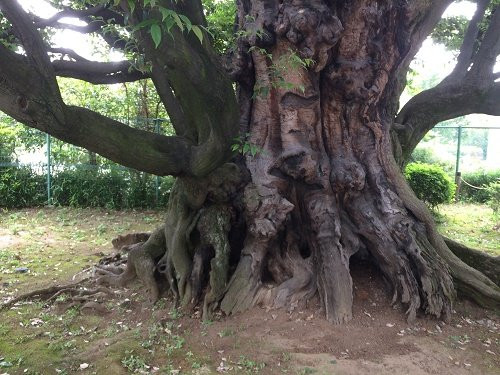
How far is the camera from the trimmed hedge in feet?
35.5

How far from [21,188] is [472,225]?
10.4 meters

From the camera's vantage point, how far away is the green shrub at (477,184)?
1327cm

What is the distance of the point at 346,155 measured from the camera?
4988mm

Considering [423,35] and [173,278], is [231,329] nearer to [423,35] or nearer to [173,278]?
[173,278]

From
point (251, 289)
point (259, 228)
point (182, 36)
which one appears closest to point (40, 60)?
point (182, 36)

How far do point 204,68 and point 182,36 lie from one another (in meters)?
0.38

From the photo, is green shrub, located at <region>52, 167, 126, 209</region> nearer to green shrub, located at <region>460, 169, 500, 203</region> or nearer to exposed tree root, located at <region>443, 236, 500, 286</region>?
exposed tree root, located at <region>443, 236, 500, 286</region>

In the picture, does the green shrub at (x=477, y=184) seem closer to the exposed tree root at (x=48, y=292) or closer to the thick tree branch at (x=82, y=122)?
the thick tree branch at (x=82, y=122)

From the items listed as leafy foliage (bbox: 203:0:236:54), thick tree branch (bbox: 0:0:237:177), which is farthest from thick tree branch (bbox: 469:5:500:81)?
thick tree branch (bbox: 0:0:237:177)

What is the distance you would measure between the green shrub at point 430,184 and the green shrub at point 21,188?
8.73 m

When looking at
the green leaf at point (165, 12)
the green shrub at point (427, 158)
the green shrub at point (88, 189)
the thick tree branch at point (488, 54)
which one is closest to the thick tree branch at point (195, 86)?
the green leaf at point (165, 12)

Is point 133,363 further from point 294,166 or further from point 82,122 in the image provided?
point 294,166

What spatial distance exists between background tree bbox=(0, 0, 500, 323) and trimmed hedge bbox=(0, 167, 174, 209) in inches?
223

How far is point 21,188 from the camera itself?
11.0m
